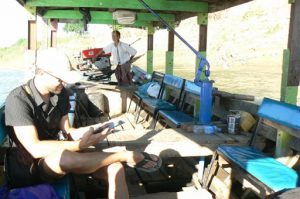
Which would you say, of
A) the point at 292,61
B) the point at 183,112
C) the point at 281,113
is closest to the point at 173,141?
the point at 281,113

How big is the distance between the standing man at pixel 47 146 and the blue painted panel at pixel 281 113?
4.31ft

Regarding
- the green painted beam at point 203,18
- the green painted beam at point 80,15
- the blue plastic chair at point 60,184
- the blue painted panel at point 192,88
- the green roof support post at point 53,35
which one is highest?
the green painted beam at point 80,15

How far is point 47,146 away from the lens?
2.89m

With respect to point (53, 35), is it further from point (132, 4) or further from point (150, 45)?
point (132, 4)

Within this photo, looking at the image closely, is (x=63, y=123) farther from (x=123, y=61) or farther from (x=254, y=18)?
(x=254, y=18)

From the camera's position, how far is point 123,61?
10000mm

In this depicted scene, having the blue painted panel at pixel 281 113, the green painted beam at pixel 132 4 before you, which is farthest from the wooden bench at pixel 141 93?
the blue painted panel at pixel 281 113

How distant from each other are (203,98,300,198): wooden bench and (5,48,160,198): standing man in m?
0.83

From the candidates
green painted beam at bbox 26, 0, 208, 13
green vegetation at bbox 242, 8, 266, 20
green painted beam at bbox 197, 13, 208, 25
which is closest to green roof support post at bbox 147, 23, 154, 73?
green painted beam at bbox 197, 13, 208, 25

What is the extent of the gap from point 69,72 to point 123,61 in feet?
23.2

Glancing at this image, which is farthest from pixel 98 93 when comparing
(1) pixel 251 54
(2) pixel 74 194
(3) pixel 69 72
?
(1) pixel 251 54

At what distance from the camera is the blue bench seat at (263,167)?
3016 mm

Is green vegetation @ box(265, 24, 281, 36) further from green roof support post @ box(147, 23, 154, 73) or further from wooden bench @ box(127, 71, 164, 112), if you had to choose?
wooden bench @ box(127, 71, 164, 112)

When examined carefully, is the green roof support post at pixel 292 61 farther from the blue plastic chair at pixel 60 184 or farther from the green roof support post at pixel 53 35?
the green roof support post at pixel 53 35
